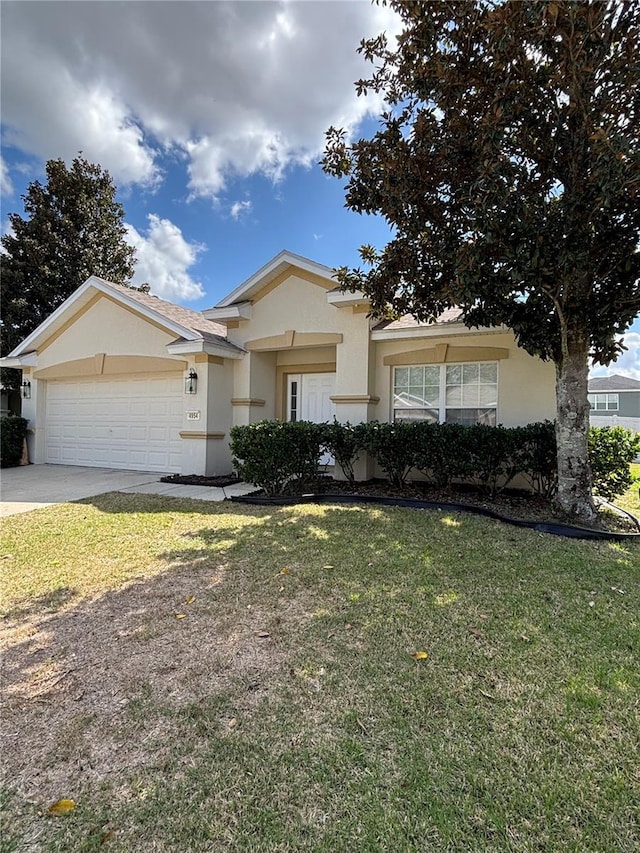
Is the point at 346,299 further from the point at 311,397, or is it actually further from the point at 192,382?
the point at 192,382

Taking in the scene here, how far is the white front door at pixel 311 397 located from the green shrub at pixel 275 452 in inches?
91.2

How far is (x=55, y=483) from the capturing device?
33.0 feet

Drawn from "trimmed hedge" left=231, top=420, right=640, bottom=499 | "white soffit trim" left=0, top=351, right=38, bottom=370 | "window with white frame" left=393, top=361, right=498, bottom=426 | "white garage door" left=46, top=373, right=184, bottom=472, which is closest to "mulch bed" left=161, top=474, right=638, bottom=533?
"trimmed hedge" left=231, top=420, right=640, bottom=499

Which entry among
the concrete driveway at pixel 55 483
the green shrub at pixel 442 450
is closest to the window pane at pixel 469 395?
the green shrub at pixel 442 450

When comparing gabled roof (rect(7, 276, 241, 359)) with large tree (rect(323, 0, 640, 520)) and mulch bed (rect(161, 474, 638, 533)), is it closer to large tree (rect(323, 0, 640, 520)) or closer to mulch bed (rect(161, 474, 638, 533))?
mulch bed (rect(161, 474, 638, 533))

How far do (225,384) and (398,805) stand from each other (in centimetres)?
967

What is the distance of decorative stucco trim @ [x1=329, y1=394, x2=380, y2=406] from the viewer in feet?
31.0

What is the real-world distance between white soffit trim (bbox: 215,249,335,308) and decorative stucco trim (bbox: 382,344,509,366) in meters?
2.35

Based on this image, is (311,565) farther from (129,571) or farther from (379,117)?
(379,117)

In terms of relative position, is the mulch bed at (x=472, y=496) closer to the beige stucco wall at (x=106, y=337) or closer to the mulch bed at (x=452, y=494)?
the mulch bed at (x=452, y=494)

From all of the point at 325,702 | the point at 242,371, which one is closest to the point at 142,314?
the point at 242,371

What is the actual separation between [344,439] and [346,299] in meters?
3.09

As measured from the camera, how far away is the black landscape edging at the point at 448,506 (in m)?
5.85

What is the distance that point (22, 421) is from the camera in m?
13.3
